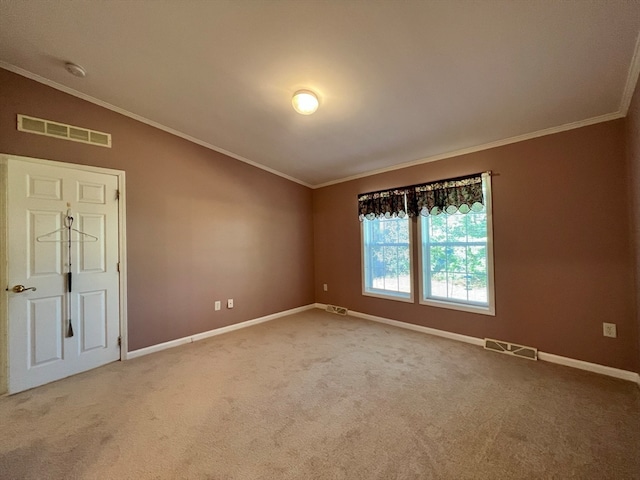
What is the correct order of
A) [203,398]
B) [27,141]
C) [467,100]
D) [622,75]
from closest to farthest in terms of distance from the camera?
1. [622,75]
2. [203,398]
3. [467,100]
4. [27,141]

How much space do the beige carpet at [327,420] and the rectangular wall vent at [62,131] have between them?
237 cm

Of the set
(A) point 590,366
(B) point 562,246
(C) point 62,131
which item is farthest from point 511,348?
(C) point 62,131

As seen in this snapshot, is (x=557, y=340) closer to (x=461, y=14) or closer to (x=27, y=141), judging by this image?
(x=461, y=14)

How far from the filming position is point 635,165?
2115mm

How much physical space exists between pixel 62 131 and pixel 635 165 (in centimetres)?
509

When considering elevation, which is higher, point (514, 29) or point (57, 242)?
point (514, 29)

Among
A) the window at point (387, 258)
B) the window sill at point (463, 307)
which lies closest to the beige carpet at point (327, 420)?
the window sill at point (463, 307)

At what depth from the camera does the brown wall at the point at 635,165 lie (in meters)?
2.01

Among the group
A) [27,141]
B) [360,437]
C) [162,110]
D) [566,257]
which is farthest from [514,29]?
[27,141]

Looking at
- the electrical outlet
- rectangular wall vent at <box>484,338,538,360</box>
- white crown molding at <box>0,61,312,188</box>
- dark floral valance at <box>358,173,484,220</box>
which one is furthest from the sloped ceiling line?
rectangular wall vent at <box>484,338,538,360</box>

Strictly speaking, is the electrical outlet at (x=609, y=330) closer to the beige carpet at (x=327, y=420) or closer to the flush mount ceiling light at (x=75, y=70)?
the beige carpet at (x=327, y=420)

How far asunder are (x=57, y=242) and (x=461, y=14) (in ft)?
12.4

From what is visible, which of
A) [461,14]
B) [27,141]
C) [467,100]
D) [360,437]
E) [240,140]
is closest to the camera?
[461,14]

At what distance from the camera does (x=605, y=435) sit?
1.72m
